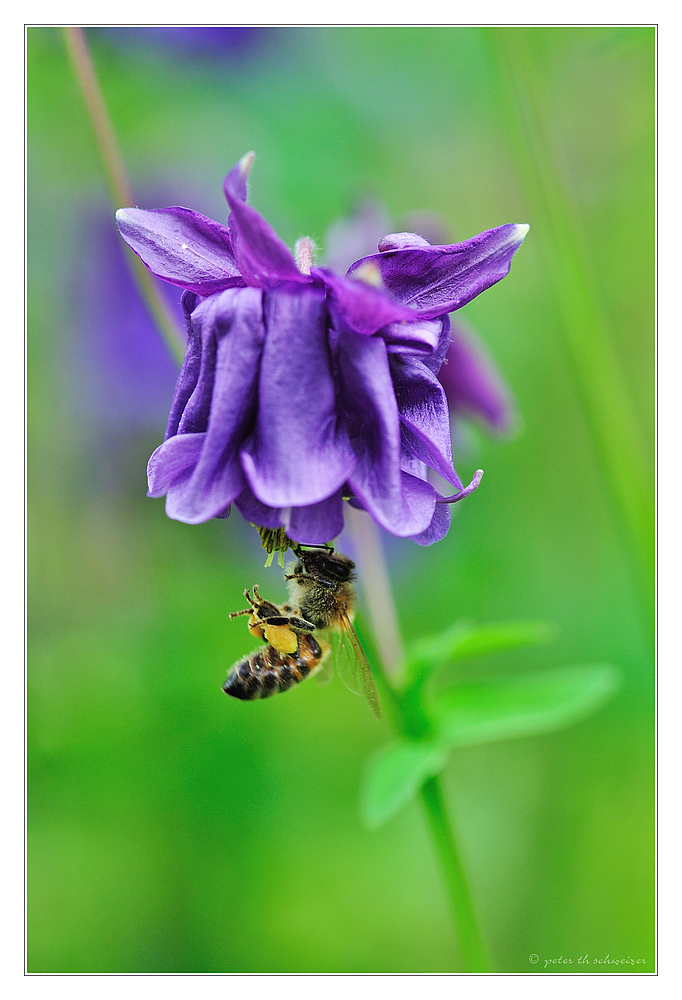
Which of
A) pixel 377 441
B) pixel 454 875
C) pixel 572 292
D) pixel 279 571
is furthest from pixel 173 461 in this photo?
pixel 279 571

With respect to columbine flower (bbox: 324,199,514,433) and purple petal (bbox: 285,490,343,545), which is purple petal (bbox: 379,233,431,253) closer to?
purple petal (bbox: 285,490,343,545)

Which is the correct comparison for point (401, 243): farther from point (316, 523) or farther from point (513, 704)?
point (513, 704)

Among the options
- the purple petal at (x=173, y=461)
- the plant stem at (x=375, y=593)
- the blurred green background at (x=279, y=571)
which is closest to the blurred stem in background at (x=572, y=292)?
the blurred green background at (x=279, y=571)

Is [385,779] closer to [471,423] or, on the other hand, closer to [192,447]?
[192,447]

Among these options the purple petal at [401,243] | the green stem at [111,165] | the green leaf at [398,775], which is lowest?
the green leaf at [398,775]

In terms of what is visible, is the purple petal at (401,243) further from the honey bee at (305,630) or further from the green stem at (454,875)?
the green stem at (454,875)

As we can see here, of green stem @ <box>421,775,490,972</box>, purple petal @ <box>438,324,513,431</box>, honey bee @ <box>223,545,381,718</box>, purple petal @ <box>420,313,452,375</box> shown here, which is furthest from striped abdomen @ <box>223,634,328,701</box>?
purple petal @ <box>438,324,513,431</box>
